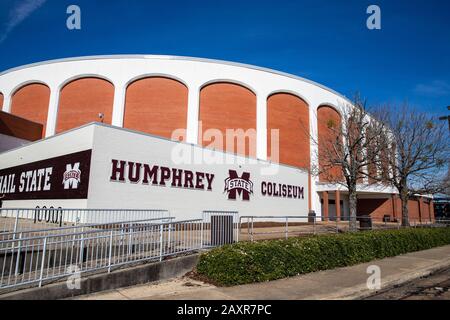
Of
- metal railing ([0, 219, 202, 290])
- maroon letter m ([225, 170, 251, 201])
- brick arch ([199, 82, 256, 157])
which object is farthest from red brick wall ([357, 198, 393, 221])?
metal railing ([0, 219, 202, 290])

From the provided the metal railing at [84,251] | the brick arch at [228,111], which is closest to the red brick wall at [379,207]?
the brick arch at [228,111]

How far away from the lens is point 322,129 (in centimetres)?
3900

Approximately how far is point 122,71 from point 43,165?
17210 mm

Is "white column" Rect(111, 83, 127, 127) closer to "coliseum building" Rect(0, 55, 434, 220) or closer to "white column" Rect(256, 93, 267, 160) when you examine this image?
"coliseum building" Rect(0, 55, 434, 220)

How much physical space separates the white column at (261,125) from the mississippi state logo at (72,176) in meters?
20.5

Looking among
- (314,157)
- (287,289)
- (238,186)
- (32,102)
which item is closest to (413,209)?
(314,157)

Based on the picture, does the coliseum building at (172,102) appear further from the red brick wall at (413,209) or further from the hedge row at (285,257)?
the hedge row at (285,257)

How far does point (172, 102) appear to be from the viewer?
33.8 m

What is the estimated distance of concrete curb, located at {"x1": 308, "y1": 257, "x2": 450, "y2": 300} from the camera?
744cm

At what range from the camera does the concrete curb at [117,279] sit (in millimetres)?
6715

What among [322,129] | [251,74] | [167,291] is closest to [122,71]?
[251,74]

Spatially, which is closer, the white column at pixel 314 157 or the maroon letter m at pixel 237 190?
the maroon letter m at pixel 237 190

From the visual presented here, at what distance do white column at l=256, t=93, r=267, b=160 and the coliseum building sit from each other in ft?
0.35

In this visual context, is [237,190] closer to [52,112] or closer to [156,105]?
[156,105]
